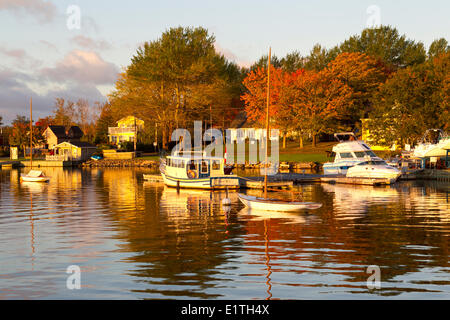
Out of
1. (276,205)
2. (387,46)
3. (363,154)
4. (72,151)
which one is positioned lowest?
(276,205)

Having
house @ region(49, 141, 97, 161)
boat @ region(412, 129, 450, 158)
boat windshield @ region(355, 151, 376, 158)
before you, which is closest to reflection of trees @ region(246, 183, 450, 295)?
boat windshield @ region(355, 151, 376, 158)

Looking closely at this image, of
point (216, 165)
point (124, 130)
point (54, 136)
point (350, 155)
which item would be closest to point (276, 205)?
point (216, 165)

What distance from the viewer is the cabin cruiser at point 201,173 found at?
4288 cm

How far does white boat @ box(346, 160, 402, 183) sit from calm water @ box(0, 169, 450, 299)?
10.8 metres

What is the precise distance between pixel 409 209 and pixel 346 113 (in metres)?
54.3

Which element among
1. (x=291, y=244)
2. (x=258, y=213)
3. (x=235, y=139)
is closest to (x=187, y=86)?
(x=235, y=139)

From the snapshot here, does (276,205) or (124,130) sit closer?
(276,205)

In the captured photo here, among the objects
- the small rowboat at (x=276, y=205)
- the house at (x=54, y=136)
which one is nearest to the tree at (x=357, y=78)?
the small rowboat at (x=276, y=205)

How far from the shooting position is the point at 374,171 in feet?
156

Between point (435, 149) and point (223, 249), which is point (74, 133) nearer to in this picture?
point (435, 149)

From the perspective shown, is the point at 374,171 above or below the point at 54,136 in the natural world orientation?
below

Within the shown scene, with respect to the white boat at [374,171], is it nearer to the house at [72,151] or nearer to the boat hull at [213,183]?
the boat hull at [213,183]

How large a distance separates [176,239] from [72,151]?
79531mm

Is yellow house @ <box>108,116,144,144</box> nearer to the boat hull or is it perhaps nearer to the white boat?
the boat hull
